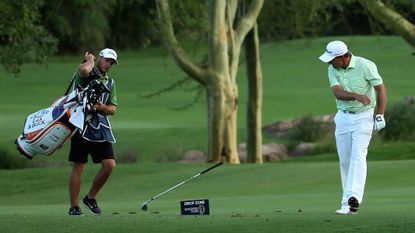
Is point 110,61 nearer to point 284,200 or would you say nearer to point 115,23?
point 284,200

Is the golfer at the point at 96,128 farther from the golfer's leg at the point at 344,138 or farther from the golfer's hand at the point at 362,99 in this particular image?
the golfer's hand at the point at 362,99

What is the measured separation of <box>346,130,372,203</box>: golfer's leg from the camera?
12.3 m

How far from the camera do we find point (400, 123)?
37719mm

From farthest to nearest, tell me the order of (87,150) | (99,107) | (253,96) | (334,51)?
(253,96), (87,150), (99,107), (334,51)

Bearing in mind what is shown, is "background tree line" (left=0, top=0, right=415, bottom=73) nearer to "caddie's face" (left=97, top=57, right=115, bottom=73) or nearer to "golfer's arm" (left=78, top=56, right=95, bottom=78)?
"caddie's face" (left=97, top=57, right=115, bottom=73)

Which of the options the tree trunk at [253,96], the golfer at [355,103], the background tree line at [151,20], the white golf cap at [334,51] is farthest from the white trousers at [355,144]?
the tree trunk at [253,96]

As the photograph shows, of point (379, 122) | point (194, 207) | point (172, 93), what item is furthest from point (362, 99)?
point (172, 93)

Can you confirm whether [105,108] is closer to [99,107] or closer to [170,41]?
[99,107]

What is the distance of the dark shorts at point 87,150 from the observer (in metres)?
12.8

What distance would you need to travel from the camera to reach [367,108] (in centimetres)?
1241

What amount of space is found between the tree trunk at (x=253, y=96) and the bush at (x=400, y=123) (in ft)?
16.6

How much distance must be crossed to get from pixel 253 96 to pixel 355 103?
68.7 feet

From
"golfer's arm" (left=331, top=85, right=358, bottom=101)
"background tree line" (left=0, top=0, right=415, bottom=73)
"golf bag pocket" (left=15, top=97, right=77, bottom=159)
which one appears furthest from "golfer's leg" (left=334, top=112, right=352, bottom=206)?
"background tree line" (left=0, top=0, right=415, bottom=73)

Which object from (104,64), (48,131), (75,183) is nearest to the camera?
(48,131)
